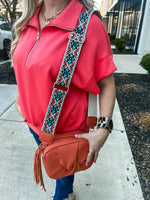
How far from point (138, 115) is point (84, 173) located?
1.81 metres

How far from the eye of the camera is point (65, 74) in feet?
3.01

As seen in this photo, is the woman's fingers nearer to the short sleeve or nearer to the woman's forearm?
the woman's forearm

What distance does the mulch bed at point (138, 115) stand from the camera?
2.23 m

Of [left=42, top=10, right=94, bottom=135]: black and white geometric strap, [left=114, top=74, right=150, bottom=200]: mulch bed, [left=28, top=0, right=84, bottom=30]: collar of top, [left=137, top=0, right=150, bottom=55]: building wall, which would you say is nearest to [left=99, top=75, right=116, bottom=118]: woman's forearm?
[left=42, top=10, right=94, bottom=135]: black and white geometric strap

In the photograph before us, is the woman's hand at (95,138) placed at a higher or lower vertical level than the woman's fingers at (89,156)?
higher

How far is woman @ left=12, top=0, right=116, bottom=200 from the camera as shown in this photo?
917 mm

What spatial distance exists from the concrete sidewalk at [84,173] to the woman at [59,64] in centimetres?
103

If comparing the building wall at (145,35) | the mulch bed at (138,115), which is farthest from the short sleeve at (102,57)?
the building wall at (145,35)

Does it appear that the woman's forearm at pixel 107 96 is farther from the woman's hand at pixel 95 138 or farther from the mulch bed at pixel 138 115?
the mulch bed at pixel 138 115

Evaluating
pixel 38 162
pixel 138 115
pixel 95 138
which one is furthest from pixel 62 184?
pixel 138 115

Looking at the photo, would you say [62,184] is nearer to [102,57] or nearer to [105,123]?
[105,123]

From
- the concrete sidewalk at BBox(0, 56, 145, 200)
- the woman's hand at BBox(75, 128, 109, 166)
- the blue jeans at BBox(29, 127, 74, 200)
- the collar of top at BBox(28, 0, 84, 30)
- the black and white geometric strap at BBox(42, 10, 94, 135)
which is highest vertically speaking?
the collar of top at BBox(28, 0, 84, 30)

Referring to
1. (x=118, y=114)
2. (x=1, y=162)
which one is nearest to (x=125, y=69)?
(x=118, y=114)

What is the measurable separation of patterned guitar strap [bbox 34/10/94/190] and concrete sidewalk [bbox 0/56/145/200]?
1158mm
